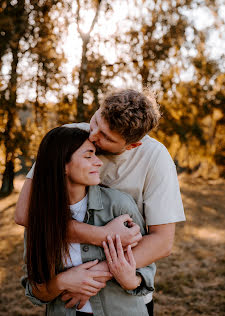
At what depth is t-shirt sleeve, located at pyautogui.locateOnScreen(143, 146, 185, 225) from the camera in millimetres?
1723

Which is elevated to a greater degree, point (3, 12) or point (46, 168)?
point (3, 12)

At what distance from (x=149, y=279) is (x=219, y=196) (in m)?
9.12

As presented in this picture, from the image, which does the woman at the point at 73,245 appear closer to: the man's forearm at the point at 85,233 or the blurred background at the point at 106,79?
the man's forearm at the point at 85,233

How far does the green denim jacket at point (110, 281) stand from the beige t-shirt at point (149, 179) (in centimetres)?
8

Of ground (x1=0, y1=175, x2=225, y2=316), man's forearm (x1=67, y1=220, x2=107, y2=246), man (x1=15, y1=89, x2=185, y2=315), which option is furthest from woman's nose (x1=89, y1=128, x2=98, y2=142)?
ground (x1=0, y1=175, x2=225, y2=316)

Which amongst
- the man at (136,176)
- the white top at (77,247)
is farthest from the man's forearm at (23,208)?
the white top at (77,247)

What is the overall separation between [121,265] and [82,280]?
0.66ft

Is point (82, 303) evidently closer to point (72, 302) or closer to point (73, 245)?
point (72, 302)

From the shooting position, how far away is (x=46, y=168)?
67.2 inches

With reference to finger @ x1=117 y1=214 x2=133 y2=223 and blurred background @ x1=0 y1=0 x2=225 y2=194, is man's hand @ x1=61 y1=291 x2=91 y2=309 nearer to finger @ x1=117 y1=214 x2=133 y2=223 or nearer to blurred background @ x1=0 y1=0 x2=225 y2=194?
finger @ x1=117 y1=214 x2=133 y2=223

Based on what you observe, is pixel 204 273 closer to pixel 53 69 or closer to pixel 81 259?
pixel 81 259

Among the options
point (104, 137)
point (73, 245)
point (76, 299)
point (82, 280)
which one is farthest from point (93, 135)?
point (76, 299)

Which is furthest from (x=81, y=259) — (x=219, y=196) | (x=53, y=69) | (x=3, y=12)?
(x=219, y=196)

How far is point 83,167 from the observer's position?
1688 mm
